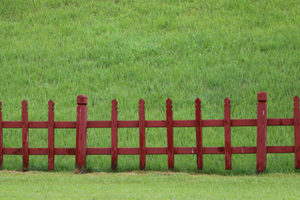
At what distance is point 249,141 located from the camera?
9.18 metres

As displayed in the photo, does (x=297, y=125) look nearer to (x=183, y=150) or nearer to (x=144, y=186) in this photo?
(x=183, y=150)

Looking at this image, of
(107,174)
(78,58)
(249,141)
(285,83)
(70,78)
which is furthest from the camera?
(78,58)

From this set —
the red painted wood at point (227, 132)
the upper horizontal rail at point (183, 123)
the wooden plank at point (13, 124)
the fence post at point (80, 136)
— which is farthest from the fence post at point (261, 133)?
the wooden plank at point (13, 124)

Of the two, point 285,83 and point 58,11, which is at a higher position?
point 58,11

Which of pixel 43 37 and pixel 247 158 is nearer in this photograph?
pixel 247 158

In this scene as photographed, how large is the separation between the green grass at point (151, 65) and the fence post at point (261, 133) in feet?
0.99

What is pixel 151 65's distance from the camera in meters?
14.5

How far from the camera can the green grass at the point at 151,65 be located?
31.6 ft

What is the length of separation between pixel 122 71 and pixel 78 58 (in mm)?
2459

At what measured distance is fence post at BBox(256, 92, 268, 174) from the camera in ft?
24.6

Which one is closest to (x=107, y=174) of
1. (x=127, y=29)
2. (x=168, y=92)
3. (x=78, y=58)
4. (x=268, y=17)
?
(x=168, y=92)

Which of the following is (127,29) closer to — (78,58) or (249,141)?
(78,58)

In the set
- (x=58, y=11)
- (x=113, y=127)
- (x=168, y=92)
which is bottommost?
(x=113, y=127)

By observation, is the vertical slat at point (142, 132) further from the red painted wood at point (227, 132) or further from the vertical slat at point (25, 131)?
the vertical slat at point (25, 131)
